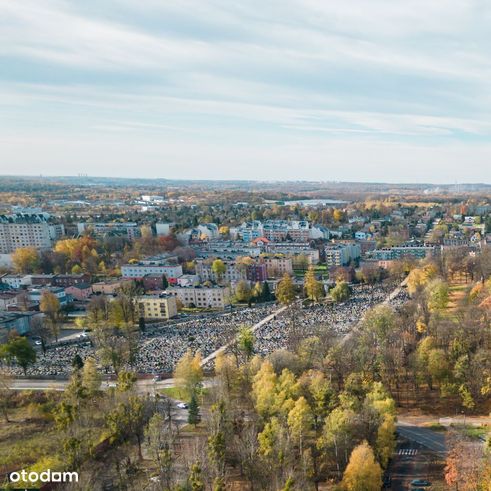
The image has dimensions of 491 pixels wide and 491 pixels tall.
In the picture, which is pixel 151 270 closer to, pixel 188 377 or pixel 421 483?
pixel 188 377

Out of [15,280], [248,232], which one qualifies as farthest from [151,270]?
[248,232]

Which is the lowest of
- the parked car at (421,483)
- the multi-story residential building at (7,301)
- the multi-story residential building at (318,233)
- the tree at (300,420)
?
the parked car at (421,483)

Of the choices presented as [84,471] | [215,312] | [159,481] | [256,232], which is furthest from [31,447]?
[256,232]

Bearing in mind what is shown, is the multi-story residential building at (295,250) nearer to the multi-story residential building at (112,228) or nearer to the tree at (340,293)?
the tree at (340,293)

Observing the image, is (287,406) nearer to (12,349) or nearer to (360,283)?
(12,349)

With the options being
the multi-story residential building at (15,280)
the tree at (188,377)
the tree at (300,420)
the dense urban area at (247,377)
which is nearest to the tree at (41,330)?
the dense urban area at (247,377)

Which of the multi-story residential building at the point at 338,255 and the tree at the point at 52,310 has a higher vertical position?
the multi-story residential building at the point at 338,255
